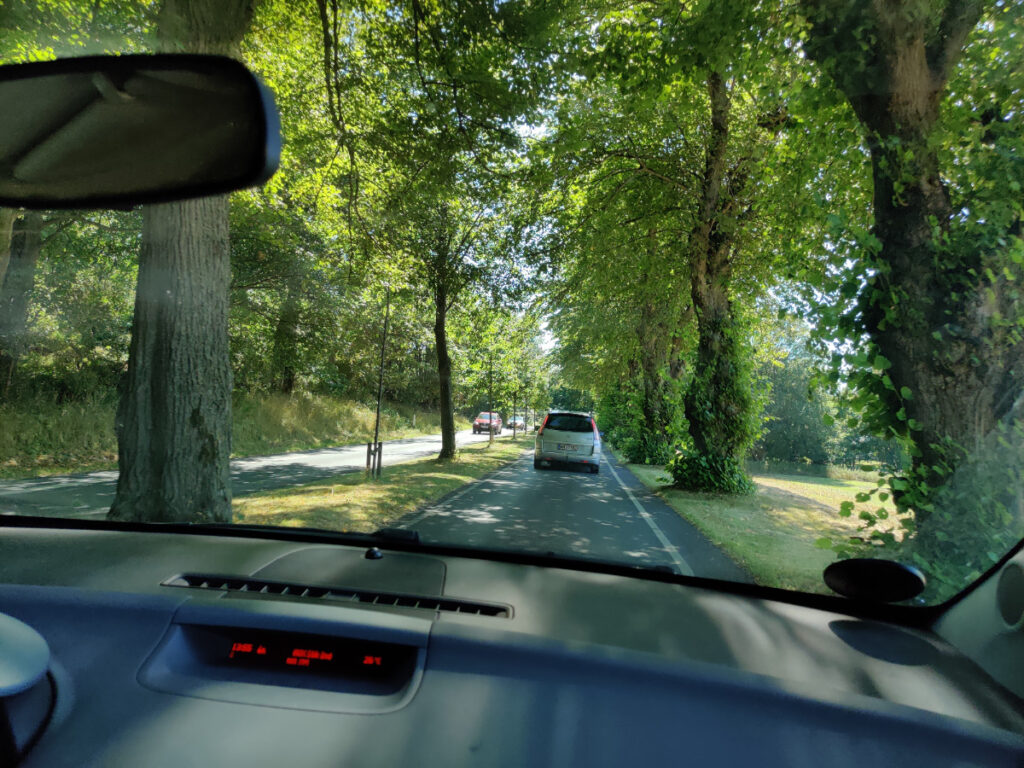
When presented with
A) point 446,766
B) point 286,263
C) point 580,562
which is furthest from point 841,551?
point 286,263

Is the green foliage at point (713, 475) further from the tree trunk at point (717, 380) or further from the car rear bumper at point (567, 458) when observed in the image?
the car rear bumper at point (567, 458)

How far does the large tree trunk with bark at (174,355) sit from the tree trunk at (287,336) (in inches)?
637

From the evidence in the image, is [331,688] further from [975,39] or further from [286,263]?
[286,263]

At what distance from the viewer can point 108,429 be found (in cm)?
1597

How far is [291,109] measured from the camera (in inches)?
381

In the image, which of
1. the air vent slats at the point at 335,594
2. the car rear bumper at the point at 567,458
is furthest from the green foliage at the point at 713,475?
the air vent slats at the point at 335,594

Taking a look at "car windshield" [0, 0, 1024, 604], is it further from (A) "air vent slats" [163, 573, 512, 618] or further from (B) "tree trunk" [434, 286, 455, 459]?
(A) "air vent slats" [163, 573, 512, 618]

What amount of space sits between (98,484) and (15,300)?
29.6 ft

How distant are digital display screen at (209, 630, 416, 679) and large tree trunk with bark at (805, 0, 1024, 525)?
388cm

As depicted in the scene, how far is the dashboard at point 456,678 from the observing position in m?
A: 1.49

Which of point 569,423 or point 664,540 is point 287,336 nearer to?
point 569,423

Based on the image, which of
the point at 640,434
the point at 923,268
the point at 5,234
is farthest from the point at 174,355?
the point at 640,434

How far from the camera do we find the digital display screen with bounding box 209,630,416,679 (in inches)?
72.9

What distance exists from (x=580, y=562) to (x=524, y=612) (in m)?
0.75
